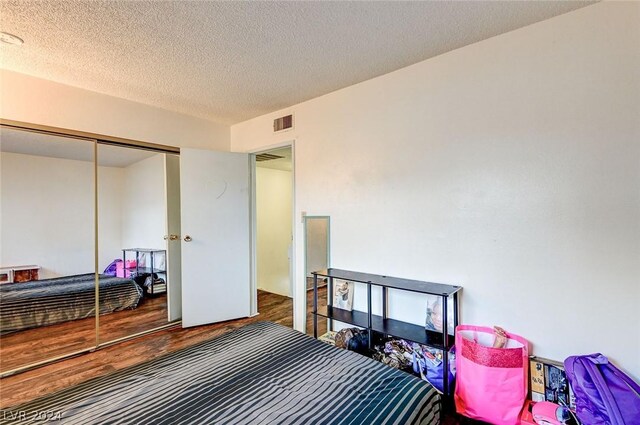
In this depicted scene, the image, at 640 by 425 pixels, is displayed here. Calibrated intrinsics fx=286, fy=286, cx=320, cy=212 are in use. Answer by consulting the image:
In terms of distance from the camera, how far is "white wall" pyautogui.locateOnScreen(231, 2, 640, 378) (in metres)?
1.53

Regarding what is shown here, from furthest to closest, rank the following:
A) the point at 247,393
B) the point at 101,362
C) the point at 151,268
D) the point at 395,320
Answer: the point at 151,268
the point at 101,362
the point at 395,320
the point at 247,393

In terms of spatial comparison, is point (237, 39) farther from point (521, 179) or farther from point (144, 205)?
point (144, 205)

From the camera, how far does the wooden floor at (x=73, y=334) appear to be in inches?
98.0

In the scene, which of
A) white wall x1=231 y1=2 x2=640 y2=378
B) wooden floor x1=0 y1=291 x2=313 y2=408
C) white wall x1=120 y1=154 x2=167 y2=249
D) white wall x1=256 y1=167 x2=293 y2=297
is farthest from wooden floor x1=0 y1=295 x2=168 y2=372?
white wall x1=231 y1=2 x2=640 y2=378

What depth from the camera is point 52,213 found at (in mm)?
2688

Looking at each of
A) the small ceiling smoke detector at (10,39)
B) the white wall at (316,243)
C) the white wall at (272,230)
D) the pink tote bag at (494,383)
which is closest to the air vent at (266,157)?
the white wall at (272,230)

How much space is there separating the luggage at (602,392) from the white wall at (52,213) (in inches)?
149

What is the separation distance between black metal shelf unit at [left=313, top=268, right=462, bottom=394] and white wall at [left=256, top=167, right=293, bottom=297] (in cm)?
225

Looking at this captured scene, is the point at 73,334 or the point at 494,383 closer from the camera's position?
the point at 494,383

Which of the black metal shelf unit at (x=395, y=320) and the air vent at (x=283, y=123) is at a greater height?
the air vent at (x=283, y=123)

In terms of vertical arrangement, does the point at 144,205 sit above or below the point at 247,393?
above

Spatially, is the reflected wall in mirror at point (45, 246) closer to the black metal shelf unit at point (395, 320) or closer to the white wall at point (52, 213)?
the white wall at point (52, 213)

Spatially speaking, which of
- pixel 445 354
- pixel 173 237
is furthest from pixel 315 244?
pixel 173 237

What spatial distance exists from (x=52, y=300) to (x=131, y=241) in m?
0.85
